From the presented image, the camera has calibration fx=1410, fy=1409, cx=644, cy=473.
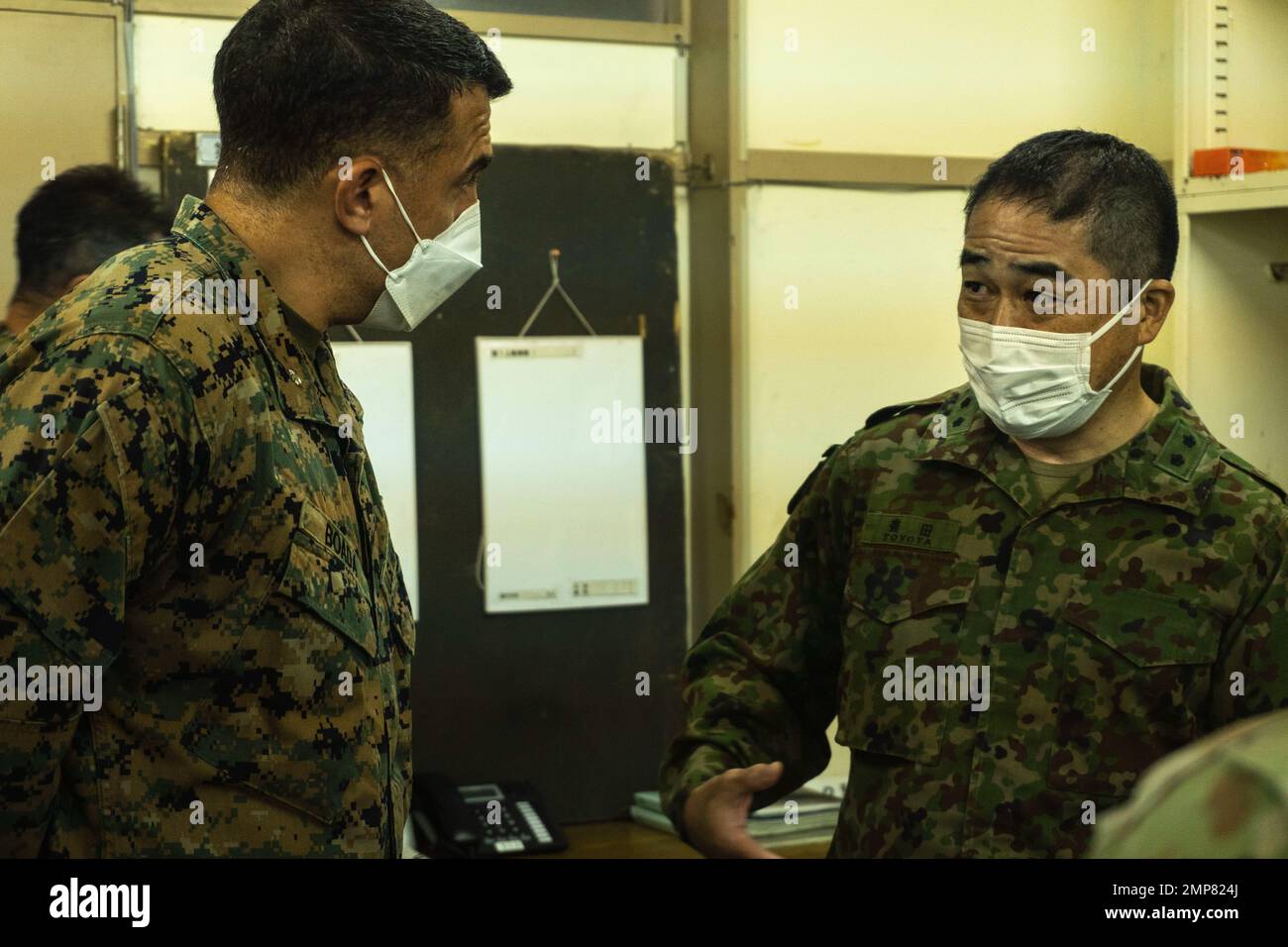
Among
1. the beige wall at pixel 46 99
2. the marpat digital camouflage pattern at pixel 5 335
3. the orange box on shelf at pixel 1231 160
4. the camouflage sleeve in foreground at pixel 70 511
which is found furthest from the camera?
the orange box on shelf at pixel 1231 160

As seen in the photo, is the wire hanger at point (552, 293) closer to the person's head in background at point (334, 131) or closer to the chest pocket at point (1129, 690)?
the person's head in background at point (334, 131)

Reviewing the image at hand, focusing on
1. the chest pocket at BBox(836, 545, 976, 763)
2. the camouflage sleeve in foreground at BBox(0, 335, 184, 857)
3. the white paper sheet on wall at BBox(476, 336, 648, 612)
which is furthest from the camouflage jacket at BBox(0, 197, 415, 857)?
the white paper sheet on wall at BBox(476, 336, 648, 612)

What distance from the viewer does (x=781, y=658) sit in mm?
1428

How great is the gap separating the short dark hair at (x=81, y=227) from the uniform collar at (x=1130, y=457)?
1.04 m

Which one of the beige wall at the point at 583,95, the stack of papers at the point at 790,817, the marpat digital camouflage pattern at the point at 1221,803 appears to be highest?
the beige wall at the point at 583,95

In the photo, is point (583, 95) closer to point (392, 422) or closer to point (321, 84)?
point (392, 422)

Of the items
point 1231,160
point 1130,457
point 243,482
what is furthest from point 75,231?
point 1231,160

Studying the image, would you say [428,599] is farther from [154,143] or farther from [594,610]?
[154,143]

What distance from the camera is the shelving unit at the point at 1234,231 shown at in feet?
7.00

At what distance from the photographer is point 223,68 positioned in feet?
3.90

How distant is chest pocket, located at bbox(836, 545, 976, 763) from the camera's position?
1342 mm

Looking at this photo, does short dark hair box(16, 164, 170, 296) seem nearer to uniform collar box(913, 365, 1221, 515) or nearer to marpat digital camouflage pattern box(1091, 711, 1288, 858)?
uniform collar box(913, 365, 1221, 515)

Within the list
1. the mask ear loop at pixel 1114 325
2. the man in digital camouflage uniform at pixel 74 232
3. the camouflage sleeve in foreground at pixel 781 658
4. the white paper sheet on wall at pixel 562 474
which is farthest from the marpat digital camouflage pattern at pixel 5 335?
the mask ear loop at pixel 1114 325
